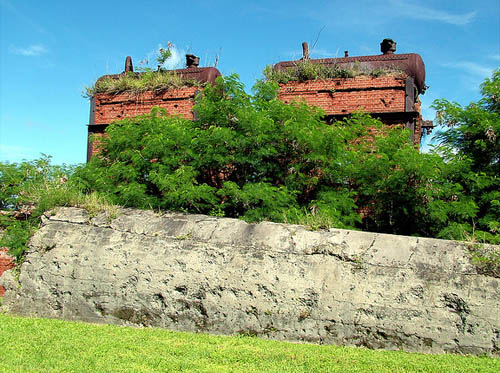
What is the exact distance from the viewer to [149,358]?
5.23m

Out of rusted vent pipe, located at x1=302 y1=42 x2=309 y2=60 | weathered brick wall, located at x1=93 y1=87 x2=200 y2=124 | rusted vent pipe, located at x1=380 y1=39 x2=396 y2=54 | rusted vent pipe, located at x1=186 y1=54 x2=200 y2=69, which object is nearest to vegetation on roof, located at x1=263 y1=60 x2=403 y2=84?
rusted vent pipe, located at x1=302 y1=42 x2=309 y2=60

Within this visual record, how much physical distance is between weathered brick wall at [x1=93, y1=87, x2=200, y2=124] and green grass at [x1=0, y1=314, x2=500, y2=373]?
7.76 meters

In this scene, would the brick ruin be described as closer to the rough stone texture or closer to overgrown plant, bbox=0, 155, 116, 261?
overgrown plant, bbox=0, 155, 116, 261

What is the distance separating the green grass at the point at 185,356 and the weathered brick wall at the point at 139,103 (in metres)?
7.76

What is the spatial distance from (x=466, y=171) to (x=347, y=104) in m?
3.61

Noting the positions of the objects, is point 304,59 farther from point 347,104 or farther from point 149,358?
point 149,358

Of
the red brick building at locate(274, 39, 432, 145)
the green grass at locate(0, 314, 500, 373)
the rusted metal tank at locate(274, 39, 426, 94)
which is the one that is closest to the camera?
the green grass at locate(0, 314, 500, 373)

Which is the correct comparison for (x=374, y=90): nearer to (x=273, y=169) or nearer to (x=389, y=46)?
(x=389, y=46)

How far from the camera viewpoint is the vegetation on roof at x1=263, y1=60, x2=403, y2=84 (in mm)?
11848

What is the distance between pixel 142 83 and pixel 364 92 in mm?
6012

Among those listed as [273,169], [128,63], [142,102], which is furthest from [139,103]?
[273,169]

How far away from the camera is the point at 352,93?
38.9 feet

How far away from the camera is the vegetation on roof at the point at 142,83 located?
13.4m

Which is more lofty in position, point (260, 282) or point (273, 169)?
point (273, 169)
